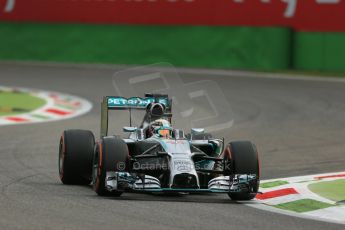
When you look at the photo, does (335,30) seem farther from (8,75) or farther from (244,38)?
(8,75)

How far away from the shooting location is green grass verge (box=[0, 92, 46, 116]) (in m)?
22.6

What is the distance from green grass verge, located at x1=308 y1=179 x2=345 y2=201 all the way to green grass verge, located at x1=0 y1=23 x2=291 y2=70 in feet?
54.4

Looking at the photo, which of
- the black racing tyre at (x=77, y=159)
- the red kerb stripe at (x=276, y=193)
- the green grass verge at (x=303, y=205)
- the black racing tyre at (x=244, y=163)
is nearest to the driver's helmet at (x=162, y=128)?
the black racing tyre at (x=77, y=159)

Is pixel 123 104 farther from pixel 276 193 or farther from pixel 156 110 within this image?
pixel 276 193

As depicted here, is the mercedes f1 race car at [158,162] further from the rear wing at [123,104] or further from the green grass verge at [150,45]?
the green grass verge at [150,45]

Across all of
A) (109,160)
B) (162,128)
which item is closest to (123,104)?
(162,128)

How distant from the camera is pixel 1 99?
2466 cm

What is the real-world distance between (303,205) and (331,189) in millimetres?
1247

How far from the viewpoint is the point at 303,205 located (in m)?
11.7

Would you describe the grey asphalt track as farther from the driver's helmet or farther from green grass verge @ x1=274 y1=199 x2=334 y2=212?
the driver's helmet

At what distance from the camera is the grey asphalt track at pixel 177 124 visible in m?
10.4

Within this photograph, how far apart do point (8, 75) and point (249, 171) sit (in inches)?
730

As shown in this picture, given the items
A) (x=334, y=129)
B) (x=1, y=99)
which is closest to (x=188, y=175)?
(x=334, y=129)

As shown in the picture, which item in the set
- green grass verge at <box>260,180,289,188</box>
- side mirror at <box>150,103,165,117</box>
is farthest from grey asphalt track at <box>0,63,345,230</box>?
side mirror at <box>150,103,165,117</box>
